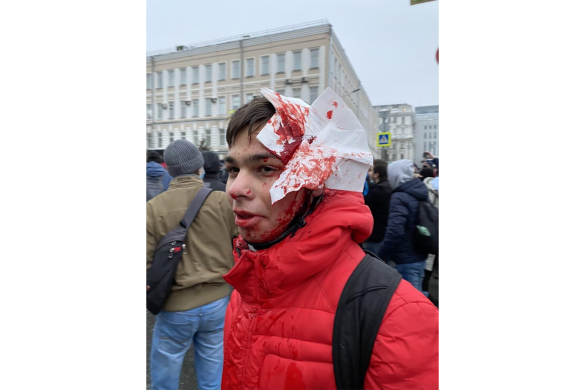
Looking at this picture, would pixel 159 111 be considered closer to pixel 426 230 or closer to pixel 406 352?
pixel 426 230

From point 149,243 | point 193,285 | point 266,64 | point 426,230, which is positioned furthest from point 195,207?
point 266,64

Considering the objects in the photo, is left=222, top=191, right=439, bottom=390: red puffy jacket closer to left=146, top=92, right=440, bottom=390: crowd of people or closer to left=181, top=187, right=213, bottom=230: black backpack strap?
left=146, top=92, right=440, bottom=390: crowd of people

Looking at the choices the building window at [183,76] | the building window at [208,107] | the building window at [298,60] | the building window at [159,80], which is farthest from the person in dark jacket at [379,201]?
the building window at [159,80]

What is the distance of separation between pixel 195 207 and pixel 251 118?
1.37 m

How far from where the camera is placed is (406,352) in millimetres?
905

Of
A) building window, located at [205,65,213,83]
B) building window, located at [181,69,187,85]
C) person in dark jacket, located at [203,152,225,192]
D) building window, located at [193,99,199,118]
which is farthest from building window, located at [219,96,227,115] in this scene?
person in dark jacket, located at [203,152,225,192]

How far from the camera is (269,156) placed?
1.12 meters

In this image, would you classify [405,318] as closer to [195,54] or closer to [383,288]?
[383,288]

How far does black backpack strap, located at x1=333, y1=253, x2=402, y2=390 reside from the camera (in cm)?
94

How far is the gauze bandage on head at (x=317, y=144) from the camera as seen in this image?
1.08m

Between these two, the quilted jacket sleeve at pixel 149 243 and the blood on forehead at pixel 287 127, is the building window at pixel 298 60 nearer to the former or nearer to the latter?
the quilted jacket sleeve at pixel 149 243

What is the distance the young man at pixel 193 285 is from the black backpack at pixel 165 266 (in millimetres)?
51

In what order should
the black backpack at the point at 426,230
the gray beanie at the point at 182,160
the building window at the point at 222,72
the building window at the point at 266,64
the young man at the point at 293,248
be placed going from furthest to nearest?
the building window at the point at 222,72 → the building window at the point at 266,64 → the black backpack at the point at 426,230 → the gray beanie at the point at 182,160 → the young man at the point at 293,248
